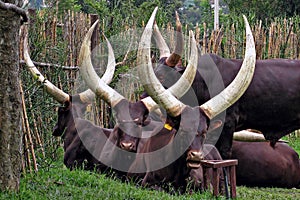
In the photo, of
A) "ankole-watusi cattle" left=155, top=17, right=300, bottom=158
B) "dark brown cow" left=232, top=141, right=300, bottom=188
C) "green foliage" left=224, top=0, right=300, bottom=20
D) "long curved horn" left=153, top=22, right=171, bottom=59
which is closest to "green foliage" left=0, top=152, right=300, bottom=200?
"ankole-watusi cattle" left=155, top=17, right=300, bottom=158

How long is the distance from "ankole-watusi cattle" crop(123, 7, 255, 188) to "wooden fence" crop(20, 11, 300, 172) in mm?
1089

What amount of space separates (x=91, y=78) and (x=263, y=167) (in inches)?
107

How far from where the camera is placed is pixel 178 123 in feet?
18.4

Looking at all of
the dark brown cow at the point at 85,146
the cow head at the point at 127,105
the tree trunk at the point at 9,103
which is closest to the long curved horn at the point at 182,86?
the cow head at the point at 127,105

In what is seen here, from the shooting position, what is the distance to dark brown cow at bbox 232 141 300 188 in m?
7.53

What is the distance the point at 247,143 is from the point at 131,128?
95.7 inches

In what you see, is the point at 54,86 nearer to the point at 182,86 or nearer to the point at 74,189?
the point at 182,86

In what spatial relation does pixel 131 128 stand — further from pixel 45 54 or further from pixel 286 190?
pixel 286 190

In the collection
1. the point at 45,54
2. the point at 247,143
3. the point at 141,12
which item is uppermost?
the point at 141,12

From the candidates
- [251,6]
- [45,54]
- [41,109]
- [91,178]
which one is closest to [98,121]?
[45,54]

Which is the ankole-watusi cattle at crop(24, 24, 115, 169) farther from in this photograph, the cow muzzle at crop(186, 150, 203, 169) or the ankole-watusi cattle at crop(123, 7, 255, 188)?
the cow muzzle at crop(186, 150, 203, 169)

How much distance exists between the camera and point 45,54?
7320mm

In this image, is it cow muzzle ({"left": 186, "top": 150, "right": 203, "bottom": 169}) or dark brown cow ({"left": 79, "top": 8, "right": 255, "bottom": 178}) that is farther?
dark brown cow ({"left": 79, "top": 8, "right": 255, "bottom": 178})

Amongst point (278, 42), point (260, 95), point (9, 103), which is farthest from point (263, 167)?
point (9, 103)
